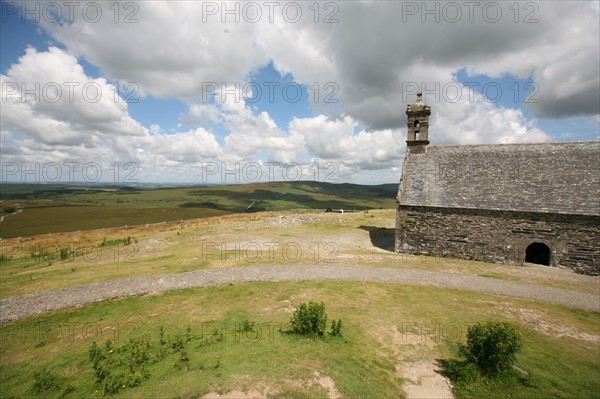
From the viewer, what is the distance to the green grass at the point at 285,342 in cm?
763

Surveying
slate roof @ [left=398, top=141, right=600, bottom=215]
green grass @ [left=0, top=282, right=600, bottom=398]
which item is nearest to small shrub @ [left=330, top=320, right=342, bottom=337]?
green grass @ [left=0, top=282, right=600, bottom=398]

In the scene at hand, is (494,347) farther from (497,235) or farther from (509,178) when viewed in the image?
(509,178)

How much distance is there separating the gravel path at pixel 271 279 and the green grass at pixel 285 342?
0.95m

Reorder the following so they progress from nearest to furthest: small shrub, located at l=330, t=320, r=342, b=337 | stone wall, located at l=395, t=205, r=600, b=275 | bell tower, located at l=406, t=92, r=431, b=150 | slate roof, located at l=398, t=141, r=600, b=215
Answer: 1. small shrub, located at l=330, t=320, r=342, b=337
2. stone wall, located at l=395, t=205, r=600, b=275
3. slate roof, located at l=398, t=141, r=600, b=215
4. bell tower, located at l=406, t=92, r=431, b=150

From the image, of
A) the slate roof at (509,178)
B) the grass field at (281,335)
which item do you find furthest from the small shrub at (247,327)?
the slate roof at (509,178)

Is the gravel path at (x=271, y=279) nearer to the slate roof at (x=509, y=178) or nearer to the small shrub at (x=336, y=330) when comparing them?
the small shrub at (x=336, y=330)

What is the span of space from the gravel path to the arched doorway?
6.75 meters

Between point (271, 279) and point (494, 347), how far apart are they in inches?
453

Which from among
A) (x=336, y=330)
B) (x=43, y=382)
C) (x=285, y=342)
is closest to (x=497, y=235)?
(x=336, y=330)

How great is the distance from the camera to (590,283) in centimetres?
1669

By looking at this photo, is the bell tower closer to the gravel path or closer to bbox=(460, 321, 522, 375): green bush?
the gravel path

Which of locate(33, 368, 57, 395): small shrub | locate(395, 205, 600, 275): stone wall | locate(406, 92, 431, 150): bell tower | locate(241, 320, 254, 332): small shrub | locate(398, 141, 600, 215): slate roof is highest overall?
locate(406, 92, 431, 150): bell tower

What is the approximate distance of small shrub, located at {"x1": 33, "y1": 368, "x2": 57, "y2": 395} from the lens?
306 inches

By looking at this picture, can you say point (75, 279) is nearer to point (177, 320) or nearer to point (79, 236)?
point (177, 320)
